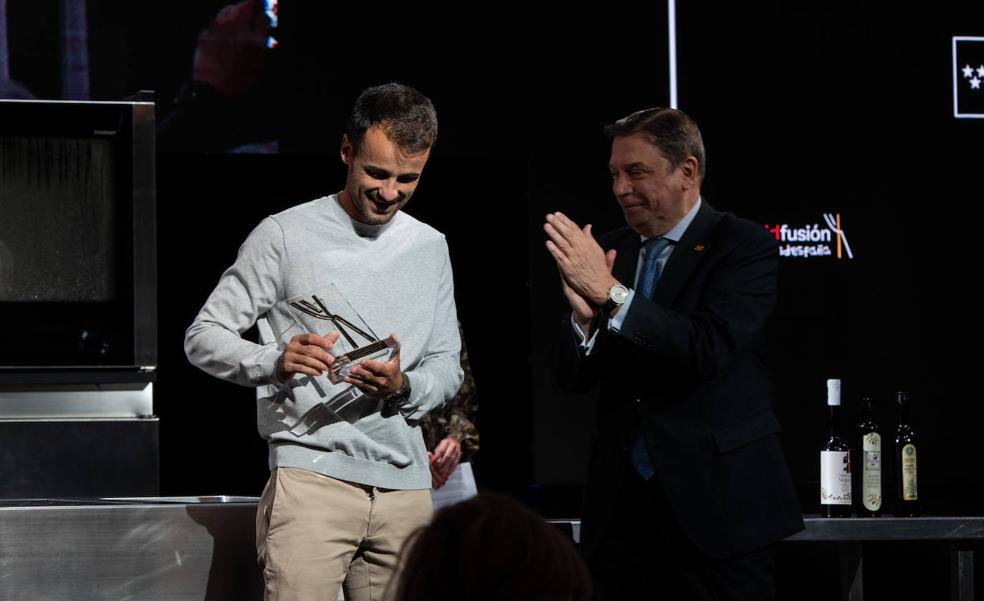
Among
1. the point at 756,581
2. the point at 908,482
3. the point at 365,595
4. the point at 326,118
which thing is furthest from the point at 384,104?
the point at 326,118

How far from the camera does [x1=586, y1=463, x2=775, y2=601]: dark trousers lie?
6.56 ft

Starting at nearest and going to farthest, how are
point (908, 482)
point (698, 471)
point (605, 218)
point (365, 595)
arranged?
1. point (365, 595)
2. point (698, 471)
3. point (908, 482)
4. point (605, 218)

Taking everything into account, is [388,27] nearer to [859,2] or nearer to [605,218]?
[605,218]

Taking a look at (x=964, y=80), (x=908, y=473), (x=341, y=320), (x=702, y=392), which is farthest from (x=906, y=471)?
(x=964, y=80)

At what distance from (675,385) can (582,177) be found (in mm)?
2813

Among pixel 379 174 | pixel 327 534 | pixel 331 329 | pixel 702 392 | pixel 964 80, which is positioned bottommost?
pixel 327 534

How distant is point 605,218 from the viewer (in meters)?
4.81

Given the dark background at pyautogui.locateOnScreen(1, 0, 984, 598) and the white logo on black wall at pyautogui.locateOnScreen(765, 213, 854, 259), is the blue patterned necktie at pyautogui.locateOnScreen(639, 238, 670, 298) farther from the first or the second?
the white logo on black wall at pyautogui.locateOnScreen(765, 213, 854, 259)

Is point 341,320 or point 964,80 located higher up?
point 964,80

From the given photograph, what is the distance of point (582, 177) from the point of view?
4809 millimetres

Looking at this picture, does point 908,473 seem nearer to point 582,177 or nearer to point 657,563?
point 657,563

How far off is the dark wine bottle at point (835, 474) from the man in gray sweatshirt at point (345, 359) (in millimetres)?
885

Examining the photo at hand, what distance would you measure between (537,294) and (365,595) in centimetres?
293

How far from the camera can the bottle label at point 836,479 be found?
2.47 meters
